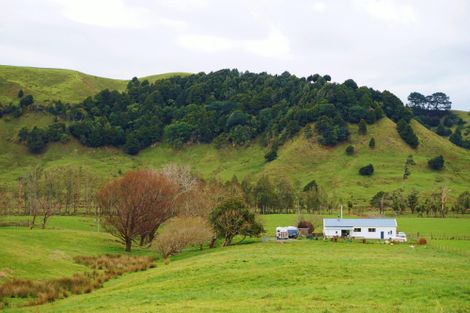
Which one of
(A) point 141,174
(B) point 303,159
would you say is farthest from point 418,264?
(B) point 303,159

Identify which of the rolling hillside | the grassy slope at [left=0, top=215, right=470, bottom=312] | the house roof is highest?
the rolling hillside

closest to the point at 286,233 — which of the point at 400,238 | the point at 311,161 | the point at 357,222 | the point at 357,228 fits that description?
the point at 357,228

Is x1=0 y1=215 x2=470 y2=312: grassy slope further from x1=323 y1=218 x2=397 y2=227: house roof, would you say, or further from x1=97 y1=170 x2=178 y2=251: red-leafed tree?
x1=323 y1=218 x2=397 y2=227: house roof

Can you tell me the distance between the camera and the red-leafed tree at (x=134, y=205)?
3054 inches

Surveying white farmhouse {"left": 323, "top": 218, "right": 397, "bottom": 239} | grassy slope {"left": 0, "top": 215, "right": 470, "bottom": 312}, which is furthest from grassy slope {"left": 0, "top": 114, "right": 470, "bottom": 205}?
grassy slope {"left": 0, "top": 215, "right": 470, "bottom": 312}

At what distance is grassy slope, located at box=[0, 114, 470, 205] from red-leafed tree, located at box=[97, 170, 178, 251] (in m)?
68.3

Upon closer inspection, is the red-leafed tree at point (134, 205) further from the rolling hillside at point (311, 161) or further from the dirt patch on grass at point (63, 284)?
the rolling hillside at point (311, 161)

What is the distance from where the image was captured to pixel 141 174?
84188mm

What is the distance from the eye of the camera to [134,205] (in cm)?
7838

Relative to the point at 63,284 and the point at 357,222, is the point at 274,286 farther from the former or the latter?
the point at 357,222

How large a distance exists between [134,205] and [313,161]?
99812 millimetres

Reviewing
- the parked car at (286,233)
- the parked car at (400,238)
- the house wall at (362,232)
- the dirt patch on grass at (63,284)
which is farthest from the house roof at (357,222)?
the dirt patch on grass at (63,284)

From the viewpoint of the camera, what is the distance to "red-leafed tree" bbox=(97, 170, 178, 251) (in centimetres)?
7756

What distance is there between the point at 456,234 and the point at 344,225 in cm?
1800
